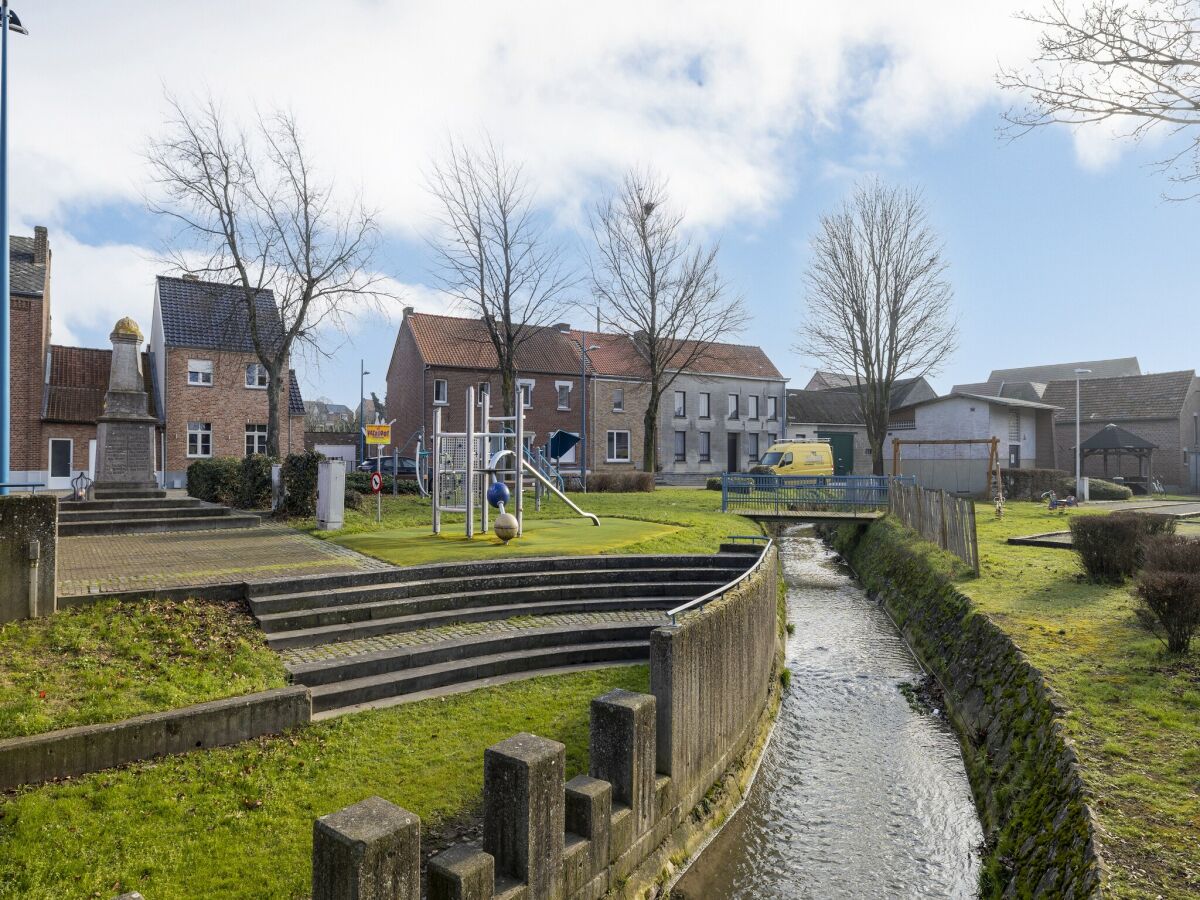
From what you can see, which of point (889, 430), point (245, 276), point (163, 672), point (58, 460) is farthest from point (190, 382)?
point (889, 430)

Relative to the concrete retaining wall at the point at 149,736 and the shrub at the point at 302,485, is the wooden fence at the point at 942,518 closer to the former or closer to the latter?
the concrete retaining wall at the point at 149,736

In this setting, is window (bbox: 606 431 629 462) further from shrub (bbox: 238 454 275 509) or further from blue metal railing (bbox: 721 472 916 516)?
shrub (bbox: 238 454 275 509)

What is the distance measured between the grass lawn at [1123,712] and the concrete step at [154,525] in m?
14.1

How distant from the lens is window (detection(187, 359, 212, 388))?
3412 cm

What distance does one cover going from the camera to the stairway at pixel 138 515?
1424cm

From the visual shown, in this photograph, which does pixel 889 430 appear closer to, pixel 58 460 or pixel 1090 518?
pixel 1090 518

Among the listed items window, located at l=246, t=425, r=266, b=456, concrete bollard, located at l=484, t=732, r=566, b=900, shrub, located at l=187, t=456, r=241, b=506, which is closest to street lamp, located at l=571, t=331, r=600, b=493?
window, located at l=246, t=425, r=266, b=456

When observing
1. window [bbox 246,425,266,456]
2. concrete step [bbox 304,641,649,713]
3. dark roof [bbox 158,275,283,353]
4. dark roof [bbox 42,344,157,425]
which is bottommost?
concrete step [bbox 304,641,649,713]

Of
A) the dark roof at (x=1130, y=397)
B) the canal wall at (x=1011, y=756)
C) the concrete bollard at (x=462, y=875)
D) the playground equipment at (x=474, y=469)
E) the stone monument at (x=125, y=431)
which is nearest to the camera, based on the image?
the concrete bollard at (x=462, y=875)

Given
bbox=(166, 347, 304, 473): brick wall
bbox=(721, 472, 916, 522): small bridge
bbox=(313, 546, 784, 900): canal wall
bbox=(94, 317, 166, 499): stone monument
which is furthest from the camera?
bbox=(166, 347, 304, 473): brick wall

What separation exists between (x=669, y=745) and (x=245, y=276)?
2324 centimetres

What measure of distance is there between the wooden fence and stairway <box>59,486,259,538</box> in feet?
46.8

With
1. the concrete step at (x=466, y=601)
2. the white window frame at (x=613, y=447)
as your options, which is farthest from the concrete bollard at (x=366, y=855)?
the white window frame at (x=613, y=447)

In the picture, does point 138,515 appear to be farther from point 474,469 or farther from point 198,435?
point 198,435
